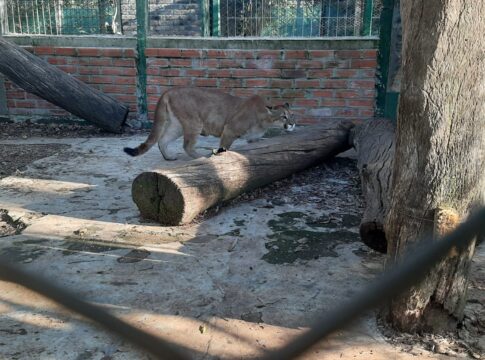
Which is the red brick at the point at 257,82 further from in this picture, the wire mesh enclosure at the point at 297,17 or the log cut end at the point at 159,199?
the log cut end at the point at 159,199

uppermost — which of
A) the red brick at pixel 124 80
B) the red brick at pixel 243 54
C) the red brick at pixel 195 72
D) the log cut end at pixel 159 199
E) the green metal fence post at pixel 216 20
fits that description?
the green metal fence post at pixel 216 20

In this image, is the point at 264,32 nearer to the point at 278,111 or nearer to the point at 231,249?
the point at 278,111

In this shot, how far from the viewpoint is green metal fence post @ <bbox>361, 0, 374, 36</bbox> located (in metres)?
7.68

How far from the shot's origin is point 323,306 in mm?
3215

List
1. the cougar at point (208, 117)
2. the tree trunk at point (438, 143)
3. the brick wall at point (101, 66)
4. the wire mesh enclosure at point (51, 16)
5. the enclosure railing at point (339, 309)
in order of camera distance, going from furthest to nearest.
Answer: the wire mesh enclosure at point (51, 16) < the brick wall at point (101, 66) < the cougar at point (208, 117) < the tree trunk at point (438, 143) < the enclosure railing at point (339, 309)

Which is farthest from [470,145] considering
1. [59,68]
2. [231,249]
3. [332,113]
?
[59,68]

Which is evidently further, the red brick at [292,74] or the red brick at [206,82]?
the red brick at [206,82]

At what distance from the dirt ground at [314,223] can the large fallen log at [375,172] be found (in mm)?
254

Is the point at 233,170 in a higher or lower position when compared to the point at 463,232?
lower

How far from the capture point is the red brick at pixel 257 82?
7980mm

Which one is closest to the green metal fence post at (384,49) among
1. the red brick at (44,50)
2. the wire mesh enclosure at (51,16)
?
the wire mesh enclosure at (51,16)

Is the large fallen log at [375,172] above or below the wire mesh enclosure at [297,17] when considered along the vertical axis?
below

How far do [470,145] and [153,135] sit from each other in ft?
13.6

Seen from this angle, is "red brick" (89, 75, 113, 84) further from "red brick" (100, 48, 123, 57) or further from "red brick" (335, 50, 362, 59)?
"red brick" (335, 50, 362, 59)
